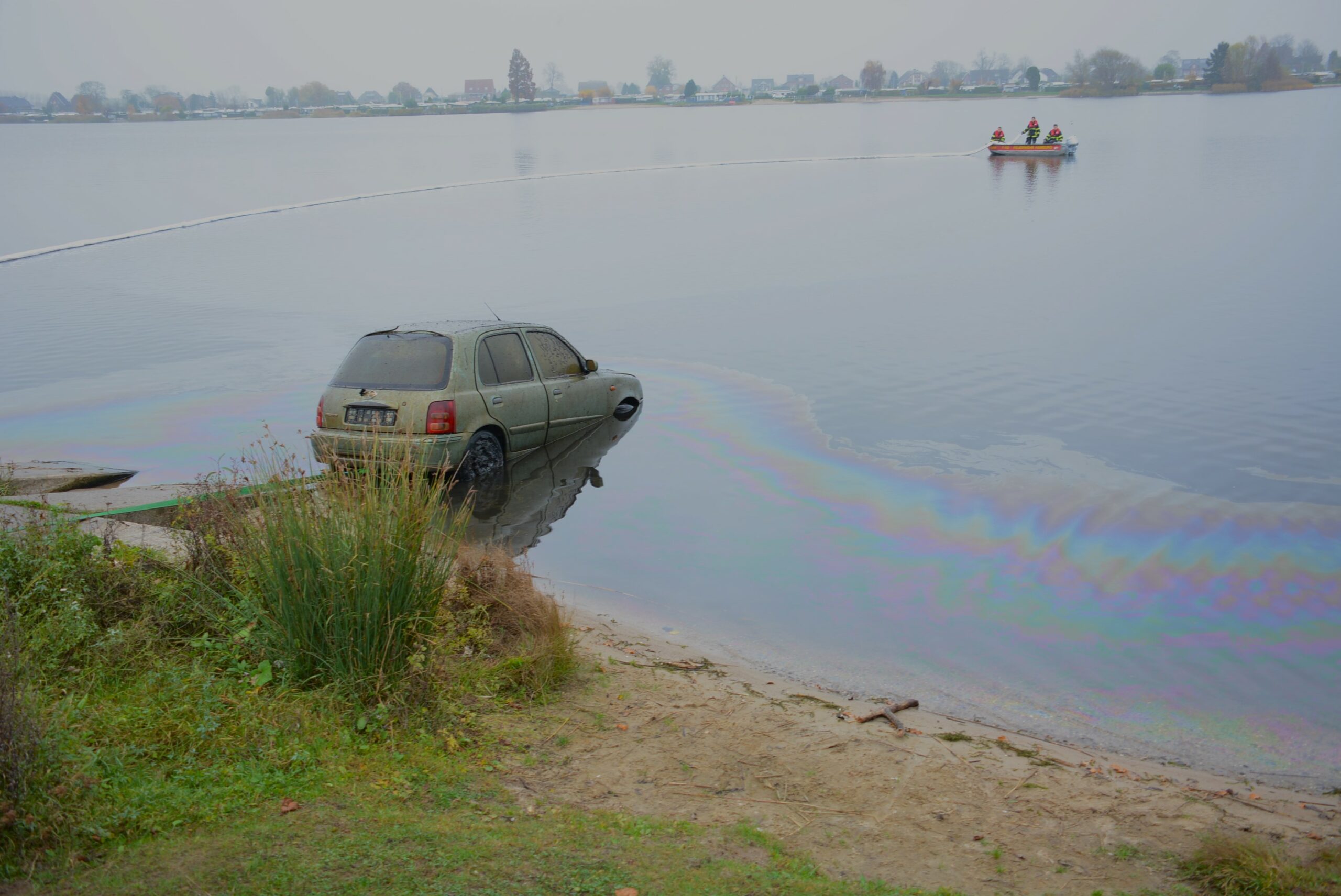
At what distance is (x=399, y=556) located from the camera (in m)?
6.17

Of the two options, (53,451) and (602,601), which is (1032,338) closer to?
(602,601)

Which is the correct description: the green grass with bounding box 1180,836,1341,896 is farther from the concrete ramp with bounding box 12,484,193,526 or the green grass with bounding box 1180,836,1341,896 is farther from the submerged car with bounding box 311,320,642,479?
the concrete ramp with bounding box 12,484,193,526

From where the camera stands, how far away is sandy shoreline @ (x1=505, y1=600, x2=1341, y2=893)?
515 centimetres

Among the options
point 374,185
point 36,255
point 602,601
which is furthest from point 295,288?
point 374,185

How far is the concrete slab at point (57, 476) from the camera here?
11.3 metres

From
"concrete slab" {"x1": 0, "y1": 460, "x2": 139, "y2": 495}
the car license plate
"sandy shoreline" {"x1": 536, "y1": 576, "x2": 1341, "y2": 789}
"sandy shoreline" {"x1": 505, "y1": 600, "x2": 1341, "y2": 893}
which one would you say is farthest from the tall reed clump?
"concrete slab" {"x1": 0, "y1": 460, "x2": 139, "y2": 495}

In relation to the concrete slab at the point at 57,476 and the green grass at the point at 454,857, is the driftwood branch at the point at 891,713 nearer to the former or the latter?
the green grass at the point at 454,857

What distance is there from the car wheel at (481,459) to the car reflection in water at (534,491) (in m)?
0.09

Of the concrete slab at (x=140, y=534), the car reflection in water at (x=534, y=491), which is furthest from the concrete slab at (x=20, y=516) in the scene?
the car reflection in water at (x=534, y=491)

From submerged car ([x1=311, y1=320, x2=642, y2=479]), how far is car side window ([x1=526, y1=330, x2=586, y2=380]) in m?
0.02

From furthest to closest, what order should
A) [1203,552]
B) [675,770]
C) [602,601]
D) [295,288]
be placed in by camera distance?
[295,288]
[1203,552]
[602,601]
[675,770]

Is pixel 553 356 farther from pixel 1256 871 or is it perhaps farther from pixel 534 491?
pixel 1256 871

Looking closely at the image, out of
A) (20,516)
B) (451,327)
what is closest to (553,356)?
(451,327)

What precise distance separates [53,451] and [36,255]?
28.3 metres
